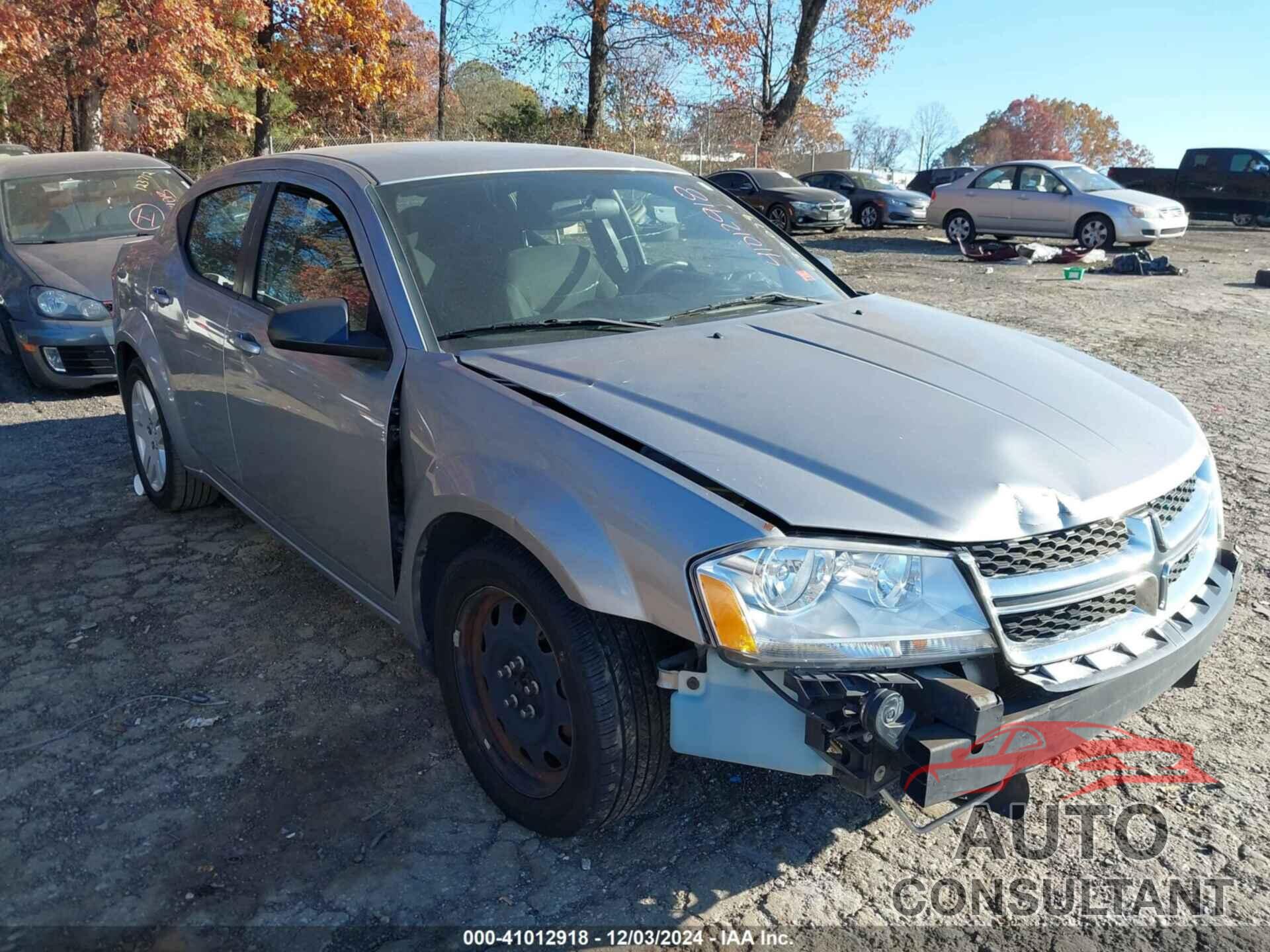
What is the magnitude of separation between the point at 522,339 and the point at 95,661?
2.09 meters

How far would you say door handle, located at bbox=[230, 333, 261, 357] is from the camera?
3.61 m

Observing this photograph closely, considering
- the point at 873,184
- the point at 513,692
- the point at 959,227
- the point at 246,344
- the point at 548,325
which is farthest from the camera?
the point at 873,184

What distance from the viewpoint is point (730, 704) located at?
218 cm

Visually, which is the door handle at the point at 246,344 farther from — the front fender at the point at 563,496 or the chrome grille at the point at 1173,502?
the chrome grille at the point at 1173,502

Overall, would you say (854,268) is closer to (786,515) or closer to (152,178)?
(152,178)

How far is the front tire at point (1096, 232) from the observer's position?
16922mm

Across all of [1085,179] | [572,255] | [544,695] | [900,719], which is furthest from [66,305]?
[1085,179]

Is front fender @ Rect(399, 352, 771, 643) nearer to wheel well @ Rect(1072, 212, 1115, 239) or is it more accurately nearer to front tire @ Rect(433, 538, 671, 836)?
front tire @ Rect(433, 538, 671, 836)

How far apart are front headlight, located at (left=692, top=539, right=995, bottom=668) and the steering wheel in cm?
151

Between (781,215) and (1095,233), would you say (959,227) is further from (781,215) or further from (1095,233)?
(781,215)

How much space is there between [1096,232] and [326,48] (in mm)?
15679

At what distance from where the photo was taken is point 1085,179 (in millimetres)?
17516

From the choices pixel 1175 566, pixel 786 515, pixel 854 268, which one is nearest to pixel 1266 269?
pixel 854 268

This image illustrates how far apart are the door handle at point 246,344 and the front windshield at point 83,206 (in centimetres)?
497
